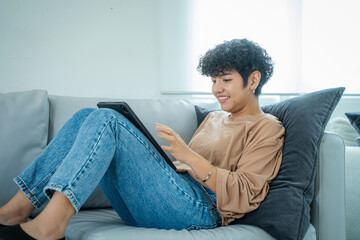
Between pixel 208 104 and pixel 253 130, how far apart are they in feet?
2.15

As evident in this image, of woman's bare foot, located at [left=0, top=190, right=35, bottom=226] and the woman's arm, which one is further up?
the woman's arm

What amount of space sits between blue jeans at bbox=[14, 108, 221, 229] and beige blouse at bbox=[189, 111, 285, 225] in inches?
3.9

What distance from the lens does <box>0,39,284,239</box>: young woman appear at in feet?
2.62

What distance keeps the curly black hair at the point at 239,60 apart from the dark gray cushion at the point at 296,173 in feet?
0.67

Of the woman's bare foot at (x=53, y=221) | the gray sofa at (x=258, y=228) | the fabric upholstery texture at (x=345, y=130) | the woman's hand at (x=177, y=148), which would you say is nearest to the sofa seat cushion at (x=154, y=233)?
the gray sofa at (x=258, y=228)

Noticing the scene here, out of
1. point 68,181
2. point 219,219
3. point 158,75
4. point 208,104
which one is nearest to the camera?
point 68,181

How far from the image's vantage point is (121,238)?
82cm

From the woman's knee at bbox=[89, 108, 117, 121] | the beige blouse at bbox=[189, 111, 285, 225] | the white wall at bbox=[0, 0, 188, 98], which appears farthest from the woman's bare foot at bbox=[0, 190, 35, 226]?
the white wall at bbox=[0, 0, 188, 98]

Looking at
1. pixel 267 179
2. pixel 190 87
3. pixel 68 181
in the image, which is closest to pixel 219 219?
pixel 267 179

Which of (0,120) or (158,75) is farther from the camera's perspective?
(158,75)

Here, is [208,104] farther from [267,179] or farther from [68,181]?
[68,181]

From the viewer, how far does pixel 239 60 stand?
122cm

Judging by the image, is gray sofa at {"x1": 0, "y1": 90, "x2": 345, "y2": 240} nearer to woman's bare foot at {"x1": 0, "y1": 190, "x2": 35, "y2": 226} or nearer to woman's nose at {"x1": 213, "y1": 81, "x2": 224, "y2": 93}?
woman's bare foot at {"x1": 0, "y1": 190, "x2": 35, "y2": 226}

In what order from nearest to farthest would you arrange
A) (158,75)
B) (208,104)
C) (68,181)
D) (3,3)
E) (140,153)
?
(68,181), (140,153), (208,104), (3,3), (158,75)
